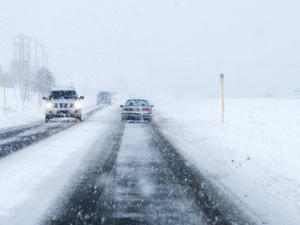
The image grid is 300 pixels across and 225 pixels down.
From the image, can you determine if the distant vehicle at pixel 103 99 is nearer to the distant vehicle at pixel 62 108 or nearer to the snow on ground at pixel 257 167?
the distant vehicle at pixel 62 108

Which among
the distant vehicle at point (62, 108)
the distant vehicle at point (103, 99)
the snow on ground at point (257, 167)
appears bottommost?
the snow on ground at point (257, 167)

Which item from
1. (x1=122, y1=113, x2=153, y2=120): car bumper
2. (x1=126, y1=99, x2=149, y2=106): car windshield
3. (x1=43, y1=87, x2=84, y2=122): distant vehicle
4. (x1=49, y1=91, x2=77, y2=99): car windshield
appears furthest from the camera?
(x1=49, y1=91, x2=77, y2=99): car windshield

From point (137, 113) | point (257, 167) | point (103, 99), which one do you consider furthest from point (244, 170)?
point (103, 99)

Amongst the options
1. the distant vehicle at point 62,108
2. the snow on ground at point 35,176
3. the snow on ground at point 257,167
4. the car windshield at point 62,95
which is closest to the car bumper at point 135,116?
the distant vehicle at point 62,108

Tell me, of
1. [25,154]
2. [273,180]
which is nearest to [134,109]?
[25,154]

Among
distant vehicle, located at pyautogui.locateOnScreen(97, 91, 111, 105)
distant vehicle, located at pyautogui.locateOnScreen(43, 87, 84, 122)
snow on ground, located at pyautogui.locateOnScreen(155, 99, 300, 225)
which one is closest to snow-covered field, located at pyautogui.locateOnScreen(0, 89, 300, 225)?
snow on ground, located at pyautogui.locateOnScreen(155, 99, 300, 225)

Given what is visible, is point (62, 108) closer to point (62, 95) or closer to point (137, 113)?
point (62, 95)

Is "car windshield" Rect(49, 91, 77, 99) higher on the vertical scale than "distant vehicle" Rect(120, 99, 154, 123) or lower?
higher

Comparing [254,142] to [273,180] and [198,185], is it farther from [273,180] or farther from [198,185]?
[198,185]

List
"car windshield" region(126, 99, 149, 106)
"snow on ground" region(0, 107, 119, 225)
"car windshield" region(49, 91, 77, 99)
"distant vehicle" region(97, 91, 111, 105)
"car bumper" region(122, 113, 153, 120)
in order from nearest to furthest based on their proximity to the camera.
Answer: "snow on ground" region(0, 107, 119, 225) → "car bumper" region(122, 113, 153, 120) → "car windshield" region(126, 99, 149, 106) → "car windshield" region(49, 91, 77, 99) → "distant vehicle" region(97, 91, 111, 105)

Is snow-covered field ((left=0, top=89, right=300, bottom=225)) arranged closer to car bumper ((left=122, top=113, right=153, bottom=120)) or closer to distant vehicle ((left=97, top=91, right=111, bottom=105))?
car bumper ((left=122, top=113, right=153, bottom=120))

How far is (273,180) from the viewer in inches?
283

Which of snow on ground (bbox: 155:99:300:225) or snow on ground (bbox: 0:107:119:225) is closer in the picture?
snow on ground (bbox: 0:107:119:225)

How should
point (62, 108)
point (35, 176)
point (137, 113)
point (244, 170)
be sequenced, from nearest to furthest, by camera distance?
1. point (35, 176)
2. point (244, 170)
3. point (137, 113)
4. point (62, 108)
